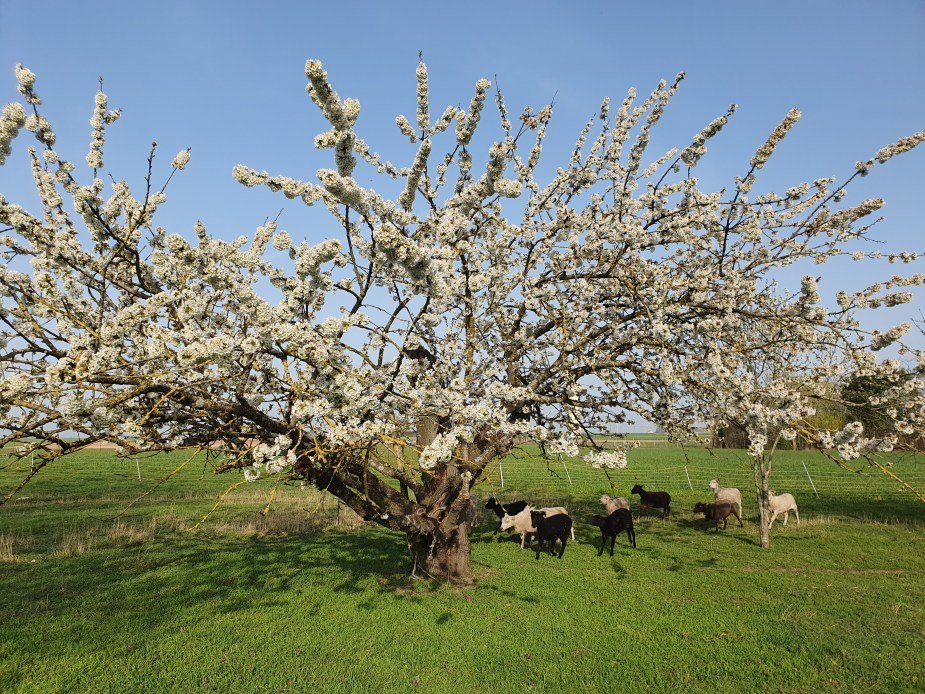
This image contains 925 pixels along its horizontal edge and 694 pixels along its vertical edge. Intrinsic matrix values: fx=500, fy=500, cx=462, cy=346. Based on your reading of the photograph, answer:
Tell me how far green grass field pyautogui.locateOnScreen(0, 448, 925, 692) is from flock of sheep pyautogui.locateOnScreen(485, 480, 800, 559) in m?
0.49

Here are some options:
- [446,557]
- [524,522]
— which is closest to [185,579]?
[446,557]

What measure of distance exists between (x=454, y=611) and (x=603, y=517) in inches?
221

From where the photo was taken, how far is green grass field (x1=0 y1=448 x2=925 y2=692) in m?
6.03

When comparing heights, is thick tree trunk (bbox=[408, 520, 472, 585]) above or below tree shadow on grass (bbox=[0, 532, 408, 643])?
above

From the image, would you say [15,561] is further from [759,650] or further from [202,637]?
[759,650]

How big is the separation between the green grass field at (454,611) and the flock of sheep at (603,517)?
49 cm

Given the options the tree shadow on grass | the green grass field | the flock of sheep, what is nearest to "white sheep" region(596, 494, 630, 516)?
the flock of sheep

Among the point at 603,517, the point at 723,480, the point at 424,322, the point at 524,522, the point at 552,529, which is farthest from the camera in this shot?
the point at 723,480

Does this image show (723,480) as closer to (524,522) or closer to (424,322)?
(524,522)

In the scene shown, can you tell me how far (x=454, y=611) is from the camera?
8.02 m

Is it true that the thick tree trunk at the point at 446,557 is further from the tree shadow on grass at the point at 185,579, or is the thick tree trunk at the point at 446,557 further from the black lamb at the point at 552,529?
the black lamb at the point at 552,529

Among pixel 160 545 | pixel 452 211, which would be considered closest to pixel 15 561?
pixel 160 545

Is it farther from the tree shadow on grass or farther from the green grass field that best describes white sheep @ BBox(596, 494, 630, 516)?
the tree shadow on grass

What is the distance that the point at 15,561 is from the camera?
10.5 m
